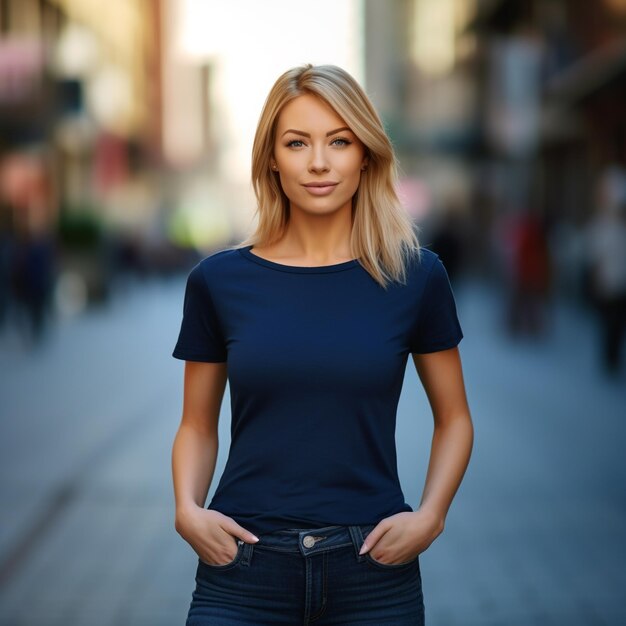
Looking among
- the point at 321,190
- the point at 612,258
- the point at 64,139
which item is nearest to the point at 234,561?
the point at 321,190

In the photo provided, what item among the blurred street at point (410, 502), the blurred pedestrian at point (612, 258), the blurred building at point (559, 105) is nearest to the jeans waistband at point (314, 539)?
the blurred street at point (410, 502)

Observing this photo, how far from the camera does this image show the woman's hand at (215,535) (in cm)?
228

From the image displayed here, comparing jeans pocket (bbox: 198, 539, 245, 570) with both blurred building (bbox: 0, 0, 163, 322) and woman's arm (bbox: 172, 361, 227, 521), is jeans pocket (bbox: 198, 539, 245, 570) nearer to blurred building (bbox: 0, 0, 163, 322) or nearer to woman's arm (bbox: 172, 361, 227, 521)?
woman's arm (bbox: 172, 361, 227, 521)

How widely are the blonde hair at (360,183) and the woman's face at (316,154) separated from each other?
0.02 m

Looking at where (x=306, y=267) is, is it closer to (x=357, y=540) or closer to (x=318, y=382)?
(x=318, y=382)

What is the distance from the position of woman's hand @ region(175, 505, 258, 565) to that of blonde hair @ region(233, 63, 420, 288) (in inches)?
21.4

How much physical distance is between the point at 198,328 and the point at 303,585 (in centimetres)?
56

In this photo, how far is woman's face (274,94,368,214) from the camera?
2.38 metres

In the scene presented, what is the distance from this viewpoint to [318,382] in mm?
2297

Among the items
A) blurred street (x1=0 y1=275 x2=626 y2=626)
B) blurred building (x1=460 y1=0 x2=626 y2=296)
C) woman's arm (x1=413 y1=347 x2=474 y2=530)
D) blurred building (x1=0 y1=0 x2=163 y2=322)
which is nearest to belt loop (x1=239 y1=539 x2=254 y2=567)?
woman's arm (x1=413 y1=347 x2=474 y2=530)

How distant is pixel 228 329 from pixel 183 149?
142 metres

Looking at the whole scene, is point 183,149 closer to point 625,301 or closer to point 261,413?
point 625,301

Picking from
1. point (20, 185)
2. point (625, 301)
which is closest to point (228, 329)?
point (625, 301)

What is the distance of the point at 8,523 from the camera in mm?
6805
